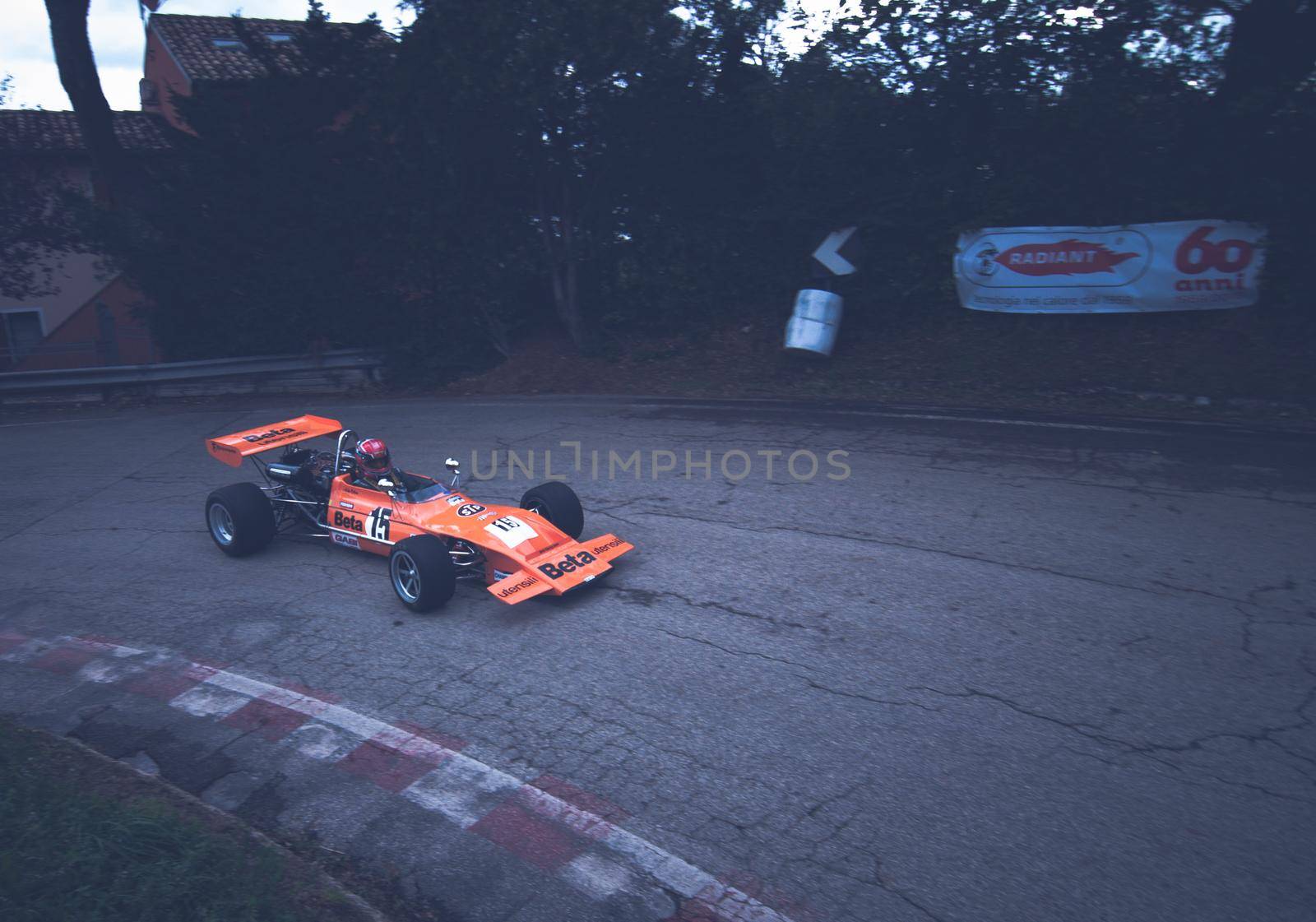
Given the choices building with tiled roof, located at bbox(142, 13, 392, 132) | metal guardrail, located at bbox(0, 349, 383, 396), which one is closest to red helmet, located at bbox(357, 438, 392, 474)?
metal guardrail, located at bbox(0, 349, 383, 396)

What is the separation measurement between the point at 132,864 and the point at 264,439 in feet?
18.0

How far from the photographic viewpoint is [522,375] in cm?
1784

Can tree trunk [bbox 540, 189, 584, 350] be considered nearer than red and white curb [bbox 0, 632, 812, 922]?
No

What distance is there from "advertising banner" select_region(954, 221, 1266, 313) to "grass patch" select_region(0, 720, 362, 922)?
14624 mm

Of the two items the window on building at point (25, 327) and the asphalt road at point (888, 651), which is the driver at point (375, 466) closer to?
the asphalt road at point (888, 651)

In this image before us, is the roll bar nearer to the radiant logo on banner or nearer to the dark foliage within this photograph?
the dark foliage

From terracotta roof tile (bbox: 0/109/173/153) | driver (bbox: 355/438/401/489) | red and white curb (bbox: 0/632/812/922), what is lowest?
red and white curb (bbox: 0/632/812/922)

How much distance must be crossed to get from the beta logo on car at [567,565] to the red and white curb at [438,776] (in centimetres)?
173

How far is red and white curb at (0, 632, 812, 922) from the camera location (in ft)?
14.0

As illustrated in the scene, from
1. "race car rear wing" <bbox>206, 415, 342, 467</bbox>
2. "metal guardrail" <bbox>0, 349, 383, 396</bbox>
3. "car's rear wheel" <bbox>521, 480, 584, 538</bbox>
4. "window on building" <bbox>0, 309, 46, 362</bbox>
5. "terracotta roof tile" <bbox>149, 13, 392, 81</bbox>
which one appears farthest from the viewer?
"terracotta roof tile" <bbox>149, 13, 392, 81</bbox>

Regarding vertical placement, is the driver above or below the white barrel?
below

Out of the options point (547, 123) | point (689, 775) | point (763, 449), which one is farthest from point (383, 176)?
point (689, 775)

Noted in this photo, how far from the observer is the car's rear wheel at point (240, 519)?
28.1 ft

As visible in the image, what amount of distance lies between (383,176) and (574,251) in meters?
4.06
